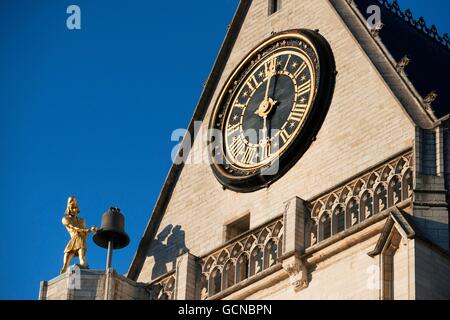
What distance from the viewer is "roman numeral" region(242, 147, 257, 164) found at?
38.9 m

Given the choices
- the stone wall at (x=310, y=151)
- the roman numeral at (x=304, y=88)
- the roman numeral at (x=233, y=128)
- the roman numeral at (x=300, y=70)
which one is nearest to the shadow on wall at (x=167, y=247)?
the stone wall at (x=310, y=151)

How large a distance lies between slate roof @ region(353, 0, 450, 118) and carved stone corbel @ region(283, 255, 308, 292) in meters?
3.33

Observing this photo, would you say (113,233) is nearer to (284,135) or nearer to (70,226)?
(70,226)

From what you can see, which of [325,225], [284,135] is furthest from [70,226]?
[325,225]

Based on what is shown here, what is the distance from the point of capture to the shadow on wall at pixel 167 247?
39.1m

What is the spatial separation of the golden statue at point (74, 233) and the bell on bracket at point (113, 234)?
184mm

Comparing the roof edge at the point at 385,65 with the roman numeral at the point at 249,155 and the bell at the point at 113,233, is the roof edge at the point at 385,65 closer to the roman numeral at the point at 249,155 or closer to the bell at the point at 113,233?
the roman numeral at the point at 249,155

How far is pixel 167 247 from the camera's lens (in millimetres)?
39531

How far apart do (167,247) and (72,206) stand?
202cm

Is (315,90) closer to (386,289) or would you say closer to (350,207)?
(350,207)

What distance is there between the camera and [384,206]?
35.3m

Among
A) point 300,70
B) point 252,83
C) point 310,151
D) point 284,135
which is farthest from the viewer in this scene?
point 252,83

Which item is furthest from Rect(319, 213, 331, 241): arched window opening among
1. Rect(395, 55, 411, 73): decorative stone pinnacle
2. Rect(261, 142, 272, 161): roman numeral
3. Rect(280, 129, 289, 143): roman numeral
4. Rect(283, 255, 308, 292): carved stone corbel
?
Rect(395, 55, 411, 73): decorative stone pinnacle

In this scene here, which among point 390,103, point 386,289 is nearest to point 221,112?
point 390,103
